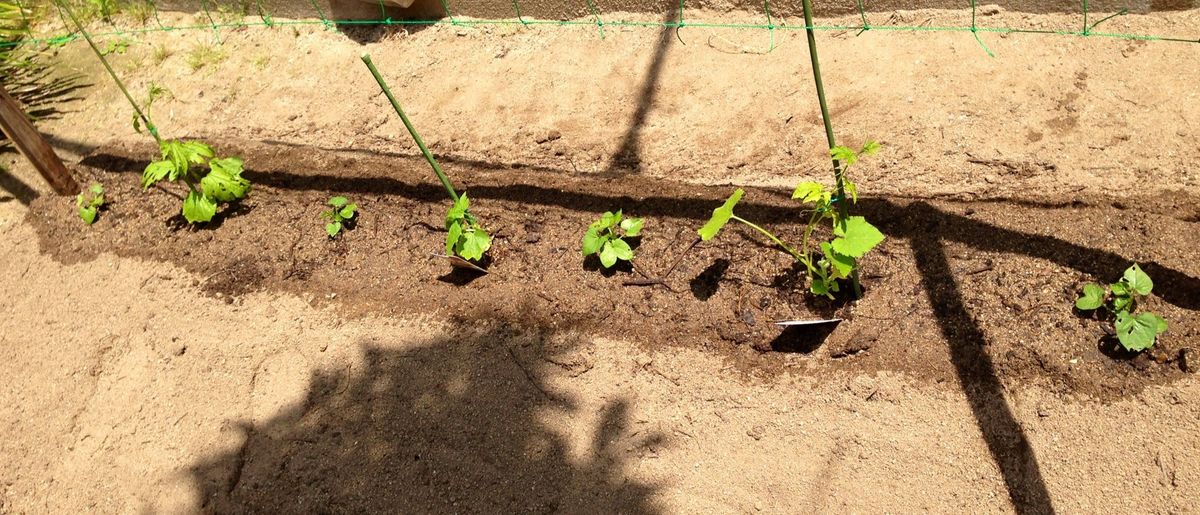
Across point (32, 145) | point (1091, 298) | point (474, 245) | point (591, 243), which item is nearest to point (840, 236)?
point (1091, 298)

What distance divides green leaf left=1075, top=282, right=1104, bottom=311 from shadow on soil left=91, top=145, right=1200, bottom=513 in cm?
12

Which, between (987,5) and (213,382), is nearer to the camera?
(213,382)

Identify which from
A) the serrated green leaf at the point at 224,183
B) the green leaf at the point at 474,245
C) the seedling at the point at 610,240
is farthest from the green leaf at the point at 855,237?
the serrated green leaf at the point at 224,183

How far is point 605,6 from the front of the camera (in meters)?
3.69

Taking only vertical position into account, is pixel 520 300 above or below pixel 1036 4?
below

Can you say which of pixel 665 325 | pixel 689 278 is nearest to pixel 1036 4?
pixel 689 278

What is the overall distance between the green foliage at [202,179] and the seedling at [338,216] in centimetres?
51

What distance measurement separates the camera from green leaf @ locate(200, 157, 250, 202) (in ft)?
10.6

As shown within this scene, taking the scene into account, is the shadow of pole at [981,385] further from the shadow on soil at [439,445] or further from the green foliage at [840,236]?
the shadow on soil at [439,445]

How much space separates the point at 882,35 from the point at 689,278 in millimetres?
→ 1526

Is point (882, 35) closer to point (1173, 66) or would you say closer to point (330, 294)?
point (1173, 66)

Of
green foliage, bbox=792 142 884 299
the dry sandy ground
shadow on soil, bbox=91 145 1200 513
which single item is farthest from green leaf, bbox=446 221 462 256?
green foliage, bbox=792 142 884 299

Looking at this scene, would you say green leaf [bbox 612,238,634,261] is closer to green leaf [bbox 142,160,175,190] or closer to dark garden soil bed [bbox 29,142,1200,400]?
dark garden soil bed [bbox 29,142,1200,400]

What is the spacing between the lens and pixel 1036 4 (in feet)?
9.89
